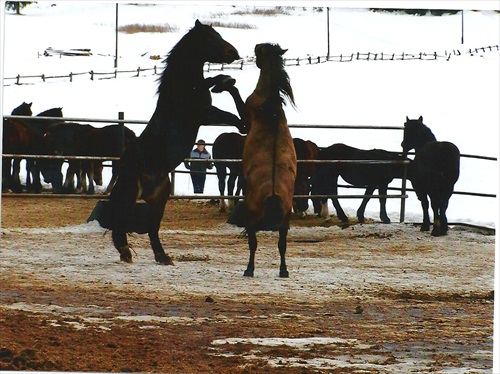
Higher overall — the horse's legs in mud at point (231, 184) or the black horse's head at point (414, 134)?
the black horse's head at point (414, 134)

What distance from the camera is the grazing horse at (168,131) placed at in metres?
5.15

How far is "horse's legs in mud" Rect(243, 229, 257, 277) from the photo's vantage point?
522cm

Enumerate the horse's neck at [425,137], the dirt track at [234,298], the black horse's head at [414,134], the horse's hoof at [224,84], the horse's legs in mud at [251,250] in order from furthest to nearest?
the horse's neck at [425,137] < the black horse's head at [414,134] < the horse's legs in mud at [251,250] < the horse's hoof at [224,84] < the dirt track at [234,298]

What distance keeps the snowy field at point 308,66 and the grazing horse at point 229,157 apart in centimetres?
6

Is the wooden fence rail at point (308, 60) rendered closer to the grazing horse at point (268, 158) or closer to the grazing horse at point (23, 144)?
the grazing horse at point (268, 158)

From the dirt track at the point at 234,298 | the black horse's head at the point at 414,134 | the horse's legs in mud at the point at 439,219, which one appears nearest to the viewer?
the dirt track at the point at 234,298

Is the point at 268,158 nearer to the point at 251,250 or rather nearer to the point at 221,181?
the point at 221,181

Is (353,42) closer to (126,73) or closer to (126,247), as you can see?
(126,73)

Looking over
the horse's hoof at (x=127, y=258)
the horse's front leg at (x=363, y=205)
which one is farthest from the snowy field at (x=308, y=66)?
the horse's hoof at (x=127, y=258)

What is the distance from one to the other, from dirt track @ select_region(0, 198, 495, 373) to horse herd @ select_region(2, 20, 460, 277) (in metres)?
0.09

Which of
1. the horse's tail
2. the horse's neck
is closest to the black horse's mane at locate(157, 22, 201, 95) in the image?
the horse's tail

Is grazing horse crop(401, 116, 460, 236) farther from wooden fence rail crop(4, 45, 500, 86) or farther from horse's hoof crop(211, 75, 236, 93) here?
horse's hoof crop(211, 75, 236, 93)

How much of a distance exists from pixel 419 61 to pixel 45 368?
8.07 ft

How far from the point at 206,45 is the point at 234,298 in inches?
50.7
